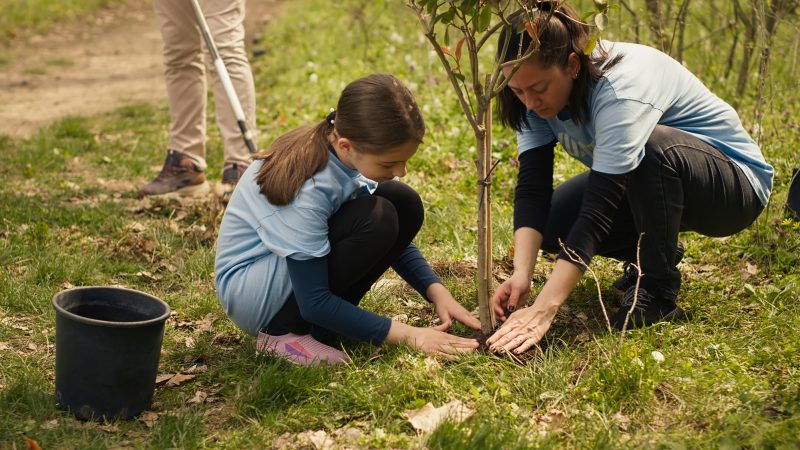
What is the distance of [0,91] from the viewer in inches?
328

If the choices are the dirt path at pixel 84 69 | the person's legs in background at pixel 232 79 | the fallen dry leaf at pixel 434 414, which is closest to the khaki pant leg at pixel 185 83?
the person's legs in background at pixel 232 79

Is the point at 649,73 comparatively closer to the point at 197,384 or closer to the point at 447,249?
the point at 447,249

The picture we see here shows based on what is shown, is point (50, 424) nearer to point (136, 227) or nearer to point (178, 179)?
point (136, 227)

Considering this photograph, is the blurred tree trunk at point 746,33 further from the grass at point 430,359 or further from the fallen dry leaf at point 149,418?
the fallen dry leaf at point 149,418

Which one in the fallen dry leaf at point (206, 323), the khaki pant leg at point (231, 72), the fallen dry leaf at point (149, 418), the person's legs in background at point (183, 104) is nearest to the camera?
the fallen dry leaf at point (149, 418)

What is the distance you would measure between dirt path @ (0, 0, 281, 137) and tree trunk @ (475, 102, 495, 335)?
4.94 meters

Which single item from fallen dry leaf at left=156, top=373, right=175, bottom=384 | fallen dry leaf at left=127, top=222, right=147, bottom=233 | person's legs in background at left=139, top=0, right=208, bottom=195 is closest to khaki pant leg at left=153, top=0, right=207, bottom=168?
person's legs in background at left=139, top=0, right=208, bottom=195

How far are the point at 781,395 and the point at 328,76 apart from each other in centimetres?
Result: 565

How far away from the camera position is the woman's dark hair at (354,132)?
2666mm

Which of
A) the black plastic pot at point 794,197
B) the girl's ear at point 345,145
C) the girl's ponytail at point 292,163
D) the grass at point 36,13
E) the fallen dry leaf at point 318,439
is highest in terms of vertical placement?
the girl's ear at point 345,145

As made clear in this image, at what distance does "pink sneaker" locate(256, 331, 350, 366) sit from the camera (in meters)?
2.91

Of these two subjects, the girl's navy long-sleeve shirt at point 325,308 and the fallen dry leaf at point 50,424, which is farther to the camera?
the girl's navy long-sleeve shirt at point 325,308

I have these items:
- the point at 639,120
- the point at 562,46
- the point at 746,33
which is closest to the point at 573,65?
the point at 562,46

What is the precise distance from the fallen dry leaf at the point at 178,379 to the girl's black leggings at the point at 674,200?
1.64 m
